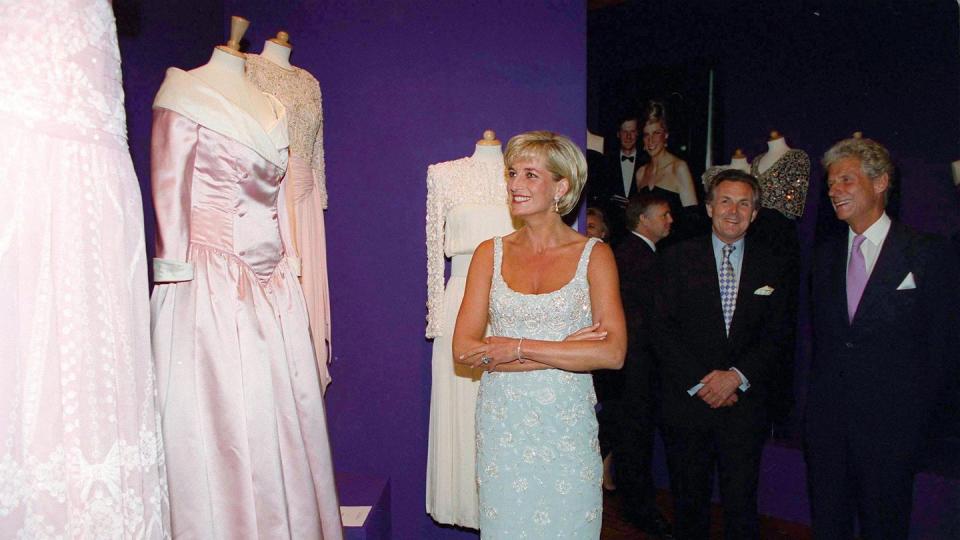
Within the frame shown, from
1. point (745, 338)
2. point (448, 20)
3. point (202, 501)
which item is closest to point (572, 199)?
point (745, 338)

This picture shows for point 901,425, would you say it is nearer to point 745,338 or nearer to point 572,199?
point 745,338

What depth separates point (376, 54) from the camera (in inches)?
150

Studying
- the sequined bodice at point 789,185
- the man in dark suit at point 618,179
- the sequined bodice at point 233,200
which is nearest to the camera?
the sequined bodice at point 233,200

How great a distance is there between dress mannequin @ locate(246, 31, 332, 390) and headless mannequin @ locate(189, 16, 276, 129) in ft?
2.77

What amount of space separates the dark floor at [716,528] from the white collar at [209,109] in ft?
10.1

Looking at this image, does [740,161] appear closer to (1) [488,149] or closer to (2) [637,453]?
(2) [637,453]

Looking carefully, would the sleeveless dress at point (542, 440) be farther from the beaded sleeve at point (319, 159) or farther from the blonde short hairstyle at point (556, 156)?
the beaded sleeve at point (319, 159)

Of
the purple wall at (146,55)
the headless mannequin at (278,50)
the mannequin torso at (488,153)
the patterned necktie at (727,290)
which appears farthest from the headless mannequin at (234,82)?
the patterned necktie at (727,290)

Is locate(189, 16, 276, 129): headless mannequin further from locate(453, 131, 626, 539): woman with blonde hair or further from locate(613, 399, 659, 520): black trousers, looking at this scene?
locate(613, 399, 659, 520): black trousers

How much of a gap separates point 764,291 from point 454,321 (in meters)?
1.42

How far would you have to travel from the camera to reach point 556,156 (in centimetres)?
238

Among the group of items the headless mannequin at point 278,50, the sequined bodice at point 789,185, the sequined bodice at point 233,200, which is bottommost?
the sequined bodice at point 233,200

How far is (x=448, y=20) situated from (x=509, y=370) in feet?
7.28

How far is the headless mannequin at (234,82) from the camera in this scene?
7.18 ft
